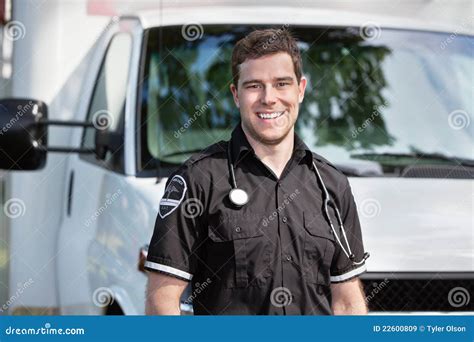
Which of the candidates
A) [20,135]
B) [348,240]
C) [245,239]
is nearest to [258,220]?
[245,239]

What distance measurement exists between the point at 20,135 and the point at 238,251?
171 centimetres

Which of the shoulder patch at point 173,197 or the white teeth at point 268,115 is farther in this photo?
the white teeth at point 268,115

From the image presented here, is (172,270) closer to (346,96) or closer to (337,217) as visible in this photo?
(337,217)

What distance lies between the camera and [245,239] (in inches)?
127

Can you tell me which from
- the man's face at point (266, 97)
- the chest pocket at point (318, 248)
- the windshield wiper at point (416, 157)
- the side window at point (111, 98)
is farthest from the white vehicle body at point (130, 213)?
the man's face at point (266, 97)

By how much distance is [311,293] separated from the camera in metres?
3.30

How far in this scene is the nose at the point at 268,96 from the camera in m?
3.34

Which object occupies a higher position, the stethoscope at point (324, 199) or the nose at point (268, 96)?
the nose at point (268, 96)

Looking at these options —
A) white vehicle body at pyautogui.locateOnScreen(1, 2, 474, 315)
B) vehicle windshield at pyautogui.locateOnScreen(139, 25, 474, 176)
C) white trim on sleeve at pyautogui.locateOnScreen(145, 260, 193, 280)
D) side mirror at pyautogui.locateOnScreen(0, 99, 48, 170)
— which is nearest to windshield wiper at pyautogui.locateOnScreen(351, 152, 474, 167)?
vehicle windshield at pyautogui.locateOnScreen(139, 25, 474, 176)

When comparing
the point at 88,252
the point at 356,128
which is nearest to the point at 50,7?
the point at 88,252

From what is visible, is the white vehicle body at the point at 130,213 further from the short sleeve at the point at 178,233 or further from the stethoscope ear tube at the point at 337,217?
the short sleeve at the point at 178,233

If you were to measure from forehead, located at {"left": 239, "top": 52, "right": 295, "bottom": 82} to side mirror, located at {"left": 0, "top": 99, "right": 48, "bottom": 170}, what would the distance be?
153cm

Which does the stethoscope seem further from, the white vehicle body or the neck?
the white vehicle body

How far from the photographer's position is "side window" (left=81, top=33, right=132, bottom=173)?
514 centimetres
